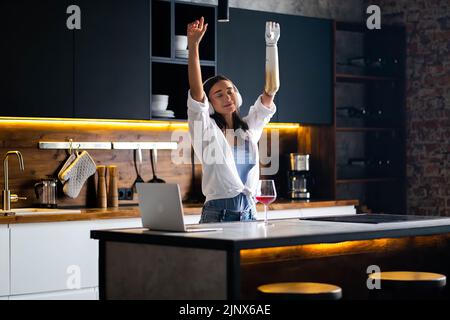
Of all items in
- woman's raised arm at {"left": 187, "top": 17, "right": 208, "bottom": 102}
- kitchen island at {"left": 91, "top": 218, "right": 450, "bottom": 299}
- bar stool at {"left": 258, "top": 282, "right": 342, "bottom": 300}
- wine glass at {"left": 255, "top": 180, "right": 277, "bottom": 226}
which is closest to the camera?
kitchen island at {"left": 91, "top": 218, "right": 450, "bottom": 299}

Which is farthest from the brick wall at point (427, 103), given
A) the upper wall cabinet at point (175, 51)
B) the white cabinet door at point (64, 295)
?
the white cabinet door at point (64, 295)

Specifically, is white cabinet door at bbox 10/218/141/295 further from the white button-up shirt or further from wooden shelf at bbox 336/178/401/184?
wooden shelf at bbox 336/178/401/184

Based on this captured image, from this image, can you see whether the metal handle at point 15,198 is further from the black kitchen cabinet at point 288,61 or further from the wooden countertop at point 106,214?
the black kitchen cabinet at point 288,61

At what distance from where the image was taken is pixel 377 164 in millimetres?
7301

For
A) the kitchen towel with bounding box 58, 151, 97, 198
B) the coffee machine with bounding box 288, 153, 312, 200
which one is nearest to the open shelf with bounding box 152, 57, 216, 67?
the kitchen towel with bounding box 58, 151, 97, 198

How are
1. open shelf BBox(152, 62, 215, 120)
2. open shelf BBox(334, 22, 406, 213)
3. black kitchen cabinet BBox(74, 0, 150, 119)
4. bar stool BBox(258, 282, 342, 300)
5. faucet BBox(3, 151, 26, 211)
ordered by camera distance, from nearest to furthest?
1. bar stool BBox(258, 282, 342, 300)
2. faucet BBox(3, 151, 26, 211)
3. black kitchen cabinet BBox(74, 0, 150, 119)
4. open shelf BBox(152, 62, 215, 120)
5. open shelf BBox(334, 22, 406, 213)

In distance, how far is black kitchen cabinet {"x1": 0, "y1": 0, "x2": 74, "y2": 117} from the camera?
5.22 metres

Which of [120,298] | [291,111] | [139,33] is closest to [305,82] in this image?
[291,111]

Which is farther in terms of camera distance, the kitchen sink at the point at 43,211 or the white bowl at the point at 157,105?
the white bowl at the point at 157,105

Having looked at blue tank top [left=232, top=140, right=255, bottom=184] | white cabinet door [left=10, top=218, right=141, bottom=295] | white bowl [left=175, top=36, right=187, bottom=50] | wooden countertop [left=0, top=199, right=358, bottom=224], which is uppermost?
white bowl [left=175, top=36, right=187, bottom=50]

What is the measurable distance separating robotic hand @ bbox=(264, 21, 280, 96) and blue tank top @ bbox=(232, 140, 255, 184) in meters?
0.36

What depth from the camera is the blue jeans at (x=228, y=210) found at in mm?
4234

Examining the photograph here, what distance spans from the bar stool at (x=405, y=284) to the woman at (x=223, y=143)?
0.78 m

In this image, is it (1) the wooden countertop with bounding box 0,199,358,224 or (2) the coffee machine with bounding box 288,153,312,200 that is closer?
(1) the wooden countertop with bounding box 0,199,358,224
